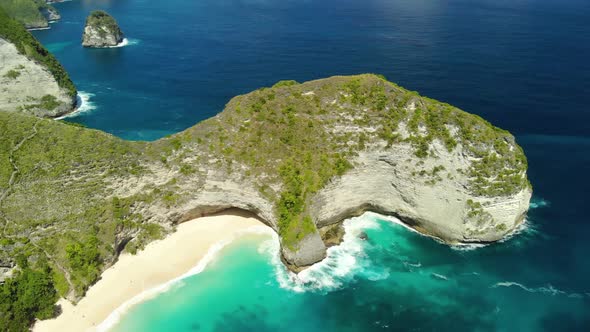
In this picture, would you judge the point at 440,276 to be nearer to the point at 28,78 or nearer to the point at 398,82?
the point at 398,82

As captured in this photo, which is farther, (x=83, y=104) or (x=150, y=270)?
(x=83, y=104)

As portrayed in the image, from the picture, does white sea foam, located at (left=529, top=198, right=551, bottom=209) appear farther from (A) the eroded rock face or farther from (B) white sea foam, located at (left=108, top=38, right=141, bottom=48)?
(B) white sea foam, located at (left=108, top=38, right=141, bottom=48)

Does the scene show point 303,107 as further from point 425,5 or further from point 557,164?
point 425,5

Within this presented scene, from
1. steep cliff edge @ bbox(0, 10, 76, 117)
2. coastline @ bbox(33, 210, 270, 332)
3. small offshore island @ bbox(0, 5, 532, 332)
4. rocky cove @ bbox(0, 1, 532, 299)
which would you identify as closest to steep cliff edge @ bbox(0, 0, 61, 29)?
steep cliff edge @ bbox(0, 10, 76, 117)

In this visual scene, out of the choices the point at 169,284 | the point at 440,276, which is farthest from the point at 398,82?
the point at 169,284

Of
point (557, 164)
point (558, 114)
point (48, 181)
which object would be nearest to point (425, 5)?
point (558, 114)

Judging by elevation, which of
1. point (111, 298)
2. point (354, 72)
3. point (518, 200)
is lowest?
point (111, 298)
